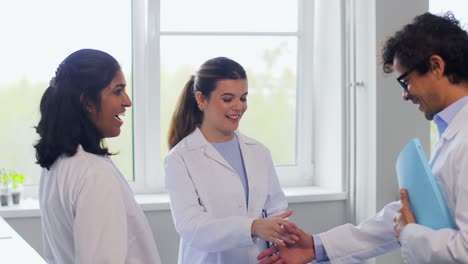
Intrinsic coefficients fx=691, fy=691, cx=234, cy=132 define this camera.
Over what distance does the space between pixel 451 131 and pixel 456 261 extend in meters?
0.35

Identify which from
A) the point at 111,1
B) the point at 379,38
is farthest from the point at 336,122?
the point at 111,1

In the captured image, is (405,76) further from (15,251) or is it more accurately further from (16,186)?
(16,186)

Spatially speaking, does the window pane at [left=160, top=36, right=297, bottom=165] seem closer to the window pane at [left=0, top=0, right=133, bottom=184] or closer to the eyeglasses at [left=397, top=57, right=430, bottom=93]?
the window pane at [left=0, top=0, right=133, bottom=184]

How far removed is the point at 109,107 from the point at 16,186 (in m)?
1.56

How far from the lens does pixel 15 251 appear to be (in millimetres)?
2025

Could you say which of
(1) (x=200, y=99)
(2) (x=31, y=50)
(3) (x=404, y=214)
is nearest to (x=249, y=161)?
(1) (x=200, y=99)

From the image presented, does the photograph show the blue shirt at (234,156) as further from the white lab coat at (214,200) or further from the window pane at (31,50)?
the window pane at (31,50)

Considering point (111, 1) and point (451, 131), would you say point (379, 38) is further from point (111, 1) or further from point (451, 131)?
point (451, 131)

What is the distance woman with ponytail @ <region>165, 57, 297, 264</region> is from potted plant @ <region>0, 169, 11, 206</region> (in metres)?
0.95

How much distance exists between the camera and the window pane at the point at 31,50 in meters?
3.43

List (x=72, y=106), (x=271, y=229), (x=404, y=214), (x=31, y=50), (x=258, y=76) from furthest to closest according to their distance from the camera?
(x=258, y=76) → (x=31, y=50) → (x=271, y=229) → (x=404, y=214) → (x=72, y=106)

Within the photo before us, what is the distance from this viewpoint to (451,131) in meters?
1.89

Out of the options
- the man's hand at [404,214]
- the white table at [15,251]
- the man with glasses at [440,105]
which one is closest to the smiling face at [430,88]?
→ the man with glasses at [440,105]

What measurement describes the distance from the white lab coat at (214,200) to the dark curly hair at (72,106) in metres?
0.65
